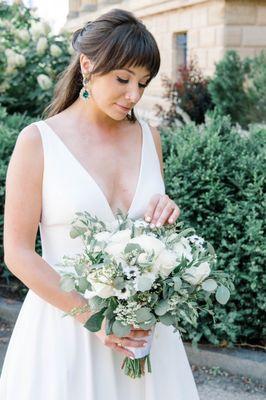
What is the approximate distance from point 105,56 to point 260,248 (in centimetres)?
209

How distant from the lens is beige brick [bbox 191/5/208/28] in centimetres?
1060

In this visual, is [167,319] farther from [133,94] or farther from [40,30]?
[40,30]

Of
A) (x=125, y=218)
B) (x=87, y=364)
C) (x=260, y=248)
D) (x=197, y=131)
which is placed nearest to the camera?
(x=125, y=218)

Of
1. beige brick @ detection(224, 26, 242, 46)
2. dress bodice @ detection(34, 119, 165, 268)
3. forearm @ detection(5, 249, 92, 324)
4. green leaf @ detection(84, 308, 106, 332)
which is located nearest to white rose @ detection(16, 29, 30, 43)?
beige brick @ detection(224, 26, 242, 46)

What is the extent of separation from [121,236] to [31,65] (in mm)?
6395

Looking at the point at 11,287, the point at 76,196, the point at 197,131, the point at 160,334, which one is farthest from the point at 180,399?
the point at 11,287

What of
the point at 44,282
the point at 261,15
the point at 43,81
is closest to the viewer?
the point at 44,282

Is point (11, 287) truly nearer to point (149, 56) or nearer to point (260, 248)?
point (260, 248)

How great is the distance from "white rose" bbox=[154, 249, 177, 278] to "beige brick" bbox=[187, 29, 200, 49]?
9.63 meters

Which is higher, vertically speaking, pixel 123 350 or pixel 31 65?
pixel 123 350

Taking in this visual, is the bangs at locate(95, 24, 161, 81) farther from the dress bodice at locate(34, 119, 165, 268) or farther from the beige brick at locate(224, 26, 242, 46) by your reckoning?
the beige brick at locate(224, 26, 242, 46)

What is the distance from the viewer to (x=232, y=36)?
32.4ft

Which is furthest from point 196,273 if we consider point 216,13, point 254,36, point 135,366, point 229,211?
point 216,13

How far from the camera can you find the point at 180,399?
2.37m
